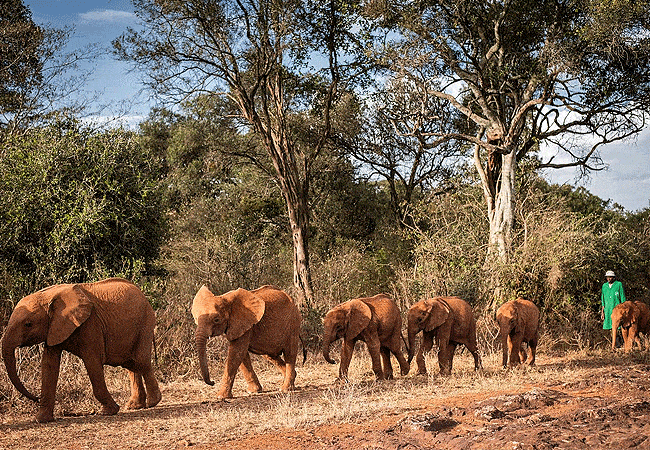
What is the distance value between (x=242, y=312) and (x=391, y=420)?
3.93m

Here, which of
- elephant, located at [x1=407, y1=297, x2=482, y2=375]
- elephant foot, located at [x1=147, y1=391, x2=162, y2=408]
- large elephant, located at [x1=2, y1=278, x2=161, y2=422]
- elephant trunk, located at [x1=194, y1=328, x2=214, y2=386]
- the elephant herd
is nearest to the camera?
large elephant, located at [x1=2, y1=278, x2=161, y2=422]

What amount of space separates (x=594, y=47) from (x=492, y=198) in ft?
16.8

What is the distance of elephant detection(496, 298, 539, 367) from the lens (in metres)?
14.4

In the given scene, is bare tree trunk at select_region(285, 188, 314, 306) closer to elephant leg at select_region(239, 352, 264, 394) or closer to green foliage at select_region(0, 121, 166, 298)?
green foliage at select_region(0, 121, 166, 298)

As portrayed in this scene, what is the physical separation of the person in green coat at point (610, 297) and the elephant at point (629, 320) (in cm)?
42

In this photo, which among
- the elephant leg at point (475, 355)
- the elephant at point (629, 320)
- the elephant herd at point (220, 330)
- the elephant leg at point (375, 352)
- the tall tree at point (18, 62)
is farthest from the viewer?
the tall tree at point (18, 62)

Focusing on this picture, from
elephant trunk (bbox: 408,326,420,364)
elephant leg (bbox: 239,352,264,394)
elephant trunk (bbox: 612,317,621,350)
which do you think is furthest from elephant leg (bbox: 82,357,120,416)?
elephant trunk (bbox: 612,317,621,350)

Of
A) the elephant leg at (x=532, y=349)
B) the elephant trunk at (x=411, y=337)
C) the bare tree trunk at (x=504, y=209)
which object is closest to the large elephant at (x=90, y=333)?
the elephant trunk at (x=411, y=337)

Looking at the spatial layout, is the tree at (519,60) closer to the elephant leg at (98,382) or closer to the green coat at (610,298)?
the green coat at (610,298)

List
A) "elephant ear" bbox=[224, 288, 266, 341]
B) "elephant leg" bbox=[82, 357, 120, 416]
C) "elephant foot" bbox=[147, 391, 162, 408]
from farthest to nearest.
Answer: "elephant ear" bbox=[224, 288, 266, 341], "elephant foot" bbox=[147, 391, 162, 408], "elephant leg" bbox=[82, 357, 120, 416]

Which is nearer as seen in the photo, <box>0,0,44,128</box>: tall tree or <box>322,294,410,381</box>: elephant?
<box>322,294,410,381</box>: elephant

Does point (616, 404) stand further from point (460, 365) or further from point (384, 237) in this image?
point (384, 237)

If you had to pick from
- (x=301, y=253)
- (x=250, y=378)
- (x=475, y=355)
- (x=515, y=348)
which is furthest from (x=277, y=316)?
(x=301, y=253)

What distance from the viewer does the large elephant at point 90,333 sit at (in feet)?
31.6
